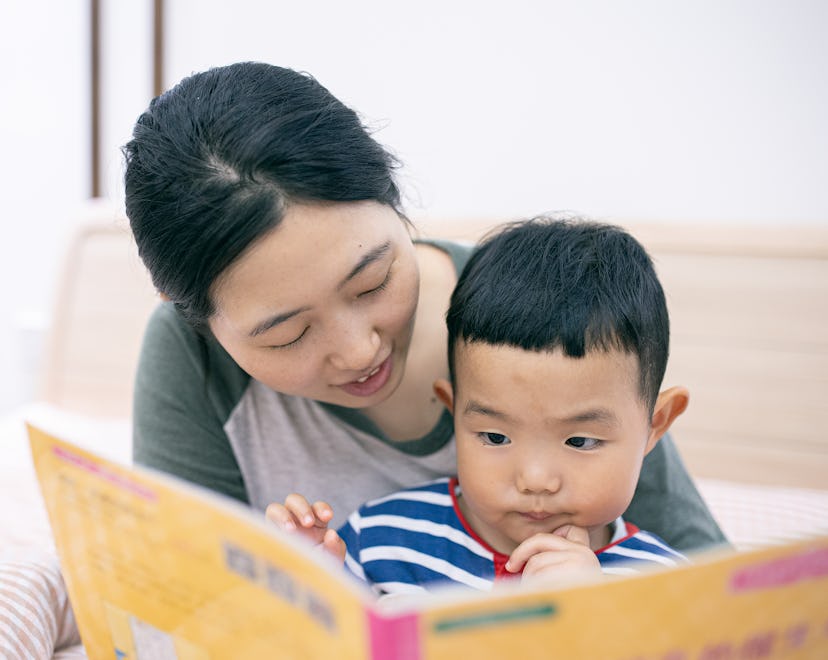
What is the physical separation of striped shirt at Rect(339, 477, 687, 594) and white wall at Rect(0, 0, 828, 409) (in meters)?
0.98

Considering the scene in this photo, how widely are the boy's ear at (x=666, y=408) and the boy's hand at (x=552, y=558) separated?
18 centimetres

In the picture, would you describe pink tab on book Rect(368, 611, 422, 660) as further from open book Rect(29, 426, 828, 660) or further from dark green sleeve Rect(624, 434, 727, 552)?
dark green sleeve Rect(624, 434, 727, 552)

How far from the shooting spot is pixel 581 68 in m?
2.08

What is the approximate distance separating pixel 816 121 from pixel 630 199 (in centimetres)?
44

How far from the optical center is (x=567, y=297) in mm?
875

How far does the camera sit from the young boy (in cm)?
84

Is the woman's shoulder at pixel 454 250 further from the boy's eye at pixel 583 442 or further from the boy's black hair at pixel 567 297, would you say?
the boy's eye at pixel 583 442

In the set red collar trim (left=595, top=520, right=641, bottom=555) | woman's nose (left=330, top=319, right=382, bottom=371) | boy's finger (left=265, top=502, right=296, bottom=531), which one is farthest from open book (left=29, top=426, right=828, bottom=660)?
red collar trim (left=595, top=520, right=641, bottom=555)

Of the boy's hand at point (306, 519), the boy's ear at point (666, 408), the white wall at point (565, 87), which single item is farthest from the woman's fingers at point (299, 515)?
the white wall at point (565, 87)

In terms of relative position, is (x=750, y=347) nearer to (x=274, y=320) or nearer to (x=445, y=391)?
(x=445, y=391)

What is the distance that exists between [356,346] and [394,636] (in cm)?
46

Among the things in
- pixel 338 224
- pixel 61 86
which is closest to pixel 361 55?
pixel 61 86

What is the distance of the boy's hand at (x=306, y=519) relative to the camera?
816 millimetres

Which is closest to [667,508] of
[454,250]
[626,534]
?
[626,534]
